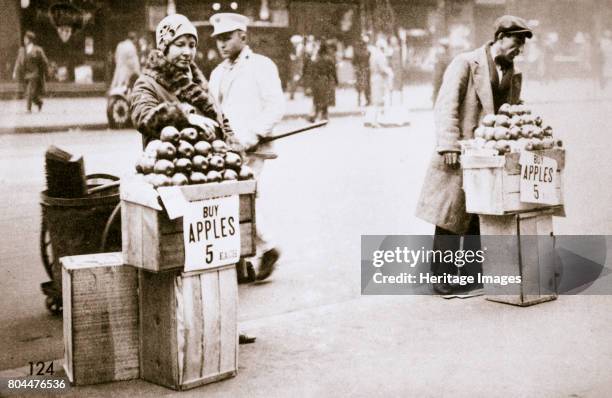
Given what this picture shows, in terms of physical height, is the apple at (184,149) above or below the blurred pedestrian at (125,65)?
below

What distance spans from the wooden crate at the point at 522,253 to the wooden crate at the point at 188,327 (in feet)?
6.82

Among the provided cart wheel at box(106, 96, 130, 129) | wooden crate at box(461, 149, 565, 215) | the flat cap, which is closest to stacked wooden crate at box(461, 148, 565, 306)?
wooden crate at box(461, 149, 565, 215)

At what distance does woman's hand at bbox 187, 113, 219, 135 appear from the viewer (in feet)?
13.8

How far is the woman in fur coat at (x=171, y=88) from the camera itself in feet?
13.8

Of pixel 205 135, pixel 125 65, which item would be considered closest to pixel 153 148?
pixel 205 135

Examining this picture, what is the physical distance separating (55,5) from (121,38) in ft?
9.47

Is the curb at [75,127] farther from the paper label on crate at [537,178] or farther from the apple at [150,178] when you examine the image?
the apple at [150,178]

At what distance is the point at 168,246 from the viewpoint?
3904 mm

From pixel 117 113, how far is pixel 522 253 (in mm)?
12393

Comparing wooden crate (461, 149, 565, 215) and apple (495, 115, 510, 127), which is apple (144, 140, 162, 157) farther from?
apple (495, 115, 510, 127)

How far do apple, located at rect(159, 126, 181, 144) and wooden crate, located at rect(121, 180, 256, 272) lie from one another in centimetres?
26

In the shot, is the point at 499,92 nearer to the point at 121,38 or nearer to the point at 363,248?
the point at 363,248

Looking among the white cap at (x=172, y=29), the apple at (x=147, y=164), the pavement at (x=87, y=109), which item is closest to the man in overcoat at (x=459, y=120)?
the white cap at (x=172, y=29)

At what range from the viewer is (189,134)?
409 centimetres
